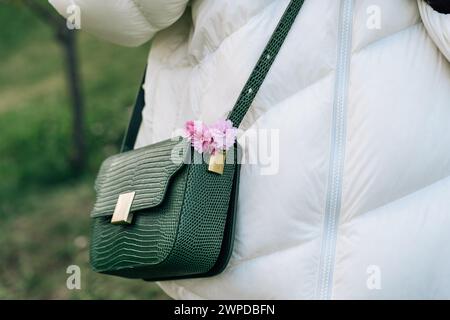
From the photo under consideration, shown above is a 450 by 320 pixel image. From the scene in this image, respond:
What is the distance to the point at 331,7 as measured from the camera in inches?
73.1

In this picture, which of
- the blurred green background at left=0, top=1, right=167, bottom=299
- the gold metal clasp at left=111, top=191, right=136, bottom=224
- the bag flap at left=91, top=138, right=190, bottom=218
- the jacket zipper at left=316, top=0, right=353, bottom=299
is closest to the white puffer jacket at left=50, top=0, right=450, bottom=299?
the jacket zipper at left=316, top=0, right=353, bottom=299

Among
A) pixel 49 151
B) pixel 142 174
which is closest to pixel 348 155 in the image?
pixel 142 174

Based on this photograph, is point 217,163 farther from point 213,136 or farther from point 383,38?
point 383,38

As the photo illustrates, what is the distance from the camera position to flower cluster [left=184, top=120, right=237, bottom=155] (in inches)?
71.9

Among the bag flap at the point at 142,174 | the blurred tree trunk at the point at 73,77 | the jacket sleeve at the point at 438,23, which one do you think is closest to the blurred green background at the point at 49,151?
the blurred tree trunk at the point at 73,77

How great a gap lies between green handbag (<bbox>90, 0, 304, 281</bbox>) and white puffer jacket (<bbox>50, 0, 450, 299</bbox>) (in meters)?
0.04

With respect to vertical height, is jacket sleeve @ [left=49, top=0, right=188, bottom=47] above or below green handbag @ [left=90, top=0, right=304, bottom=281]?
above

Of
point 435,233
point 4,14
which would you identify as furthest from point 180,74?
point 4,14

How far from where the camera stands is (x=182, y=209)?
5.96ft

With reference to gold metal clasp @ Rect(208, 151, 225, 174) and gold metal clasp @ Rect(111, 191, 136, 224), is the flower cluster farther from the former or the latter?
gold metal clasp @ Rect(111, 191, 136, 224)

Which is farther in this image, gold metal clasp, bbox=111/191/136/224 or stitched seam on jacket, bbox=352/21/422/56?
gold metal clasp, bbox=111/191/136/224

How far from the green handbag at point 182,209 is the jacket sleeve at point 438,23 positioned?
0.30 meters
